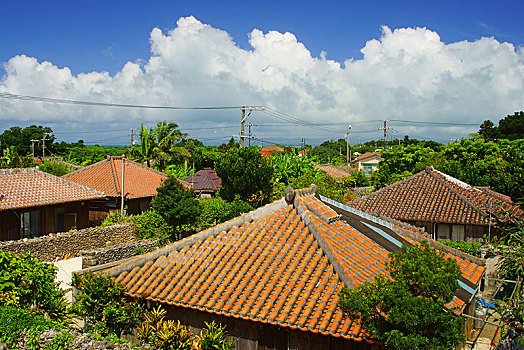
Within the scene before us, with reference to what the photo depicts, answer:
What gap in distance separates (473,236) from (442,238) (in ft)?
5.09

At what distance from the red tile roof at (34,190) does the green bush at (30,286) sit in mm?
14399

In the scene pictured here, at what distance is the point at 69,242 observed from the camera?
75.0ft

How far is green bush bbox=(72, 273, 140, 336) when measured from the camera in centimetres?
924

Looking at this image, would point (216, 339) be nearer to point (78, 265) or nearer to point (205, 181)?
point (78, 265)

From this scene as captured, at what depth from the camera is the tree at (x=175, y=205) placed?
23.9 metres

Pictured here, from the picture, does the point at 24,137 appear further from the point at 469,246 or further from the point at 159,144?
the point at 469,246

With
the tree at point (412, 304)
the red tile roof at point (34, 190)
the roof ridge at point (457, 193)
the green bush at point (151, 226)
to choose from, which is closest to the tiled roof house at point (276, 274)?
the tree at point (412, 304)

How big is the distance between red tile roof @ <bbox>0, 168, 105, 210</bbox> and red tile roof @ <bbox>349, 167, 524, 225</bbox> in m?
18.2

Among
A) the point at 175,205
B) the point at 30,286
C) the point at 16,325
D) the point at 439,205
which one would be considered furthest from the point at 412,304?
the point at 175,205

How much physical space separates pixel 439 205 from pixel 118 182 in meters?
23.6

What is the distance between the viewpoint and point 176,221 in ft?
80.6

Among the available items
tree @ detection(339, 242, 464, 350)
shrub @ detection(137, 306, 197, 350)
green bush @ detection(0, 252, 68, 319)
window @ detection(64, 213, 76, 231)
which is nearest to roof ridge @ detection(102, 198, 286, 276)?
green bush @ detection(0, 252, 68, 319)

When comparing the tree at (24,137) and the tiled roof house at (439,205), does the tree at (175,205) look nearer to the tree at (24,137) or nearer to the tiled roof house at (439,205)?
the tiled roof house at (439,205)

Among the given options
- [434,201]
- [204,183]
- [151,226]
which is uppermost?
[434,201]
